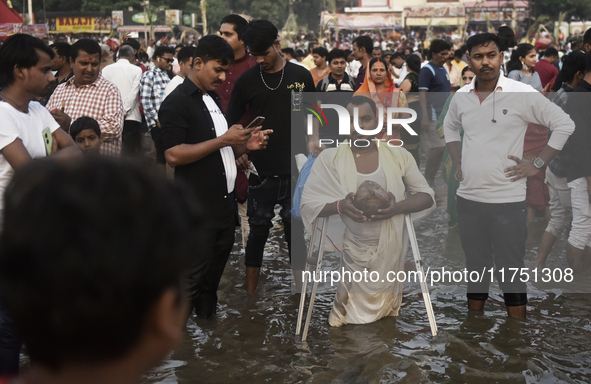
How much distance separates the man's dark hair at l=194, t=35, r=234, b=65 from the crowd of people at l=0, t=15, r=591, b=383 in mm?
14

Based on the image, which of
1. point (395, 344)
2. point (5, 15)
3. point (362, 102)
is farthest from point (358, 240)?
point (5, 15)

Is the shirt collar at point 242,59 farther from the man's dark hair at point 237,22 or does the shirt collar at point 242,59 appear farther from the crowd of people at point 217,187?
the man's dark hair at point 237,22

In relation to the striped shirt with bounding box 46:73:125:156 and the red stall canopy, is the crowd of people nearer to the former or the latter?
the striped shirt with bounding box 46:73:125:156

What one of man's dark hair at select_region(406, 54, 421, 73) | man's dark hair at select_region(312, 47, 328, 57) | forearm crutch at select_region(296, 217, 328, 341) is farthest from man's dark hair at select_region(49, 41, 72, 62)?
man's dark hair at select_region(406, 54, 421, 73)

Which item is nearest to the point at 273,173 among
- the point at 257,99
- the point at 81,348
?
the point at 257,99

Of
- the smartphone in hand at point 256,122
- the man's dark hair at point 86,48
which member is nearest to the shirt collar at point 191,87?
the smartphone in hand at point 256,122

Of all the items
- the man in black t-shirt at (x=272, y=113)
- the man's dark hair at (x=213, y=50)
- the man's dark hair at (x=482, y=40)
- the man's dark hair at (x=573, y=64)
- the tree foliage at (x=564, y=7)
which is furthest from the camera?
the tree foliage at (x=564, y=7)

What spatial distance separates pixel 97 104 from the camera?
550 cm

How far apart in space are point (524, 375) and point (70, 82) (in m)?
4.29

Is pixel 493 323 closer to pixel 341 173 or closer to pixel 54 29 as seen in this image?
pixel 341 173

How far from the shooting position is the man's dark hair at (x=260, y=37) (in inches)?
199

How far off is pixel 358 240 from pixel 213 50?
1637 millimetres

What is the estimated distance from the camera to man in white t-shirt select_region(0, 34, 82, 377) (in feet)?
10.1

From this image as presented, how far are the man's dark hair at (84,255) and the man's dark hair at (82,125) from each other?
4333 millimetres
